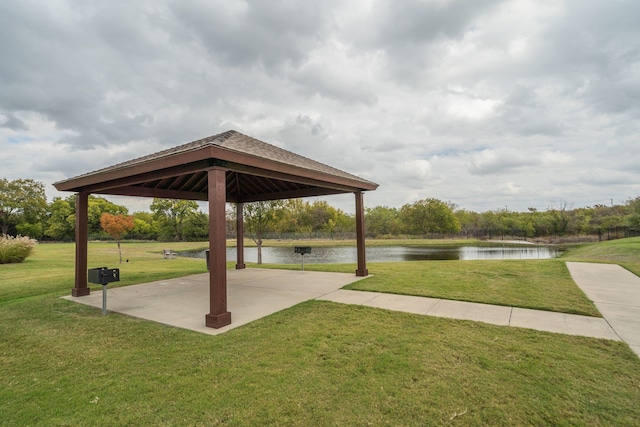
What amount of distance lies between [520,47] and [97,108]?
632 inches

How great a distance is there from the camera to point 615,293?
6234 millimetres

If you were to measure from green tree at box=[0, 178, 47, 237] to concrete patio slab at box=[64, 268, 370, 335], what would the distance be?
4559cm

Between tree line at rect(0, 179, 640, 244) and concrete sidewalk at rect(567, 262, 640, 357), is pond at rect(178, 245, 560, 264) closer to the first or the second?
concrete sidewalk at rect(567, 262, 640, 357)

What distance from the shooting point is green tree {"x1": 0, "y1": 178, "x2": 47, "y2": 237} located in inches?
1522

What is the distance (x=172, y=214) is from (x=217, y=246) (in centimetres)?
4720

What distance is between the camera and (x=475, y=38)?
930 centimetres

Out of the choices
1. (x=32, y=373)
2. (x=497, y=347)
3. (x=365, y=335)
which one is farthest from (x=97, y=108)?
(x=497, y=347)

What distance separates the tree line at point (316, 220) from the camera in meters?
39.8

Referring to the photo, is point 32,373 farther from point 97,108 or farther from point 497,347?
point 97,108

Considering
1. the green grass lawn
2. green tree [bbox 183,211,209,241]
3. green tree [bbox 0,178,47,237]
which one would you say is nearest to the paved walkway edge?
the green grass lawn

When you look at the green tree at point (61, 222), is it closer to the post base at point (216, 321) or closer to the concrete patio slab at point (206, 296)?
the concrete patio slab at point (206, 296)

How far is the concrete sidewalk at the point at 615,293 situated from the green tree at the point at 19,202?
178 ft

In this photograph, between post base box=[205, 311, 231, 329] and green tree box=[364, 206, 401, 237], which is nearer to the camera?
post base box=[205, 311, 231, 329]

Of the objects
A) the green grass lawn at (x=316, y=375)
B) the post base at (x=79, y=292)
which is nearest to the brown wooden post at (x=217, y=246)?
the green grass lawn at (x=316, y=375)
